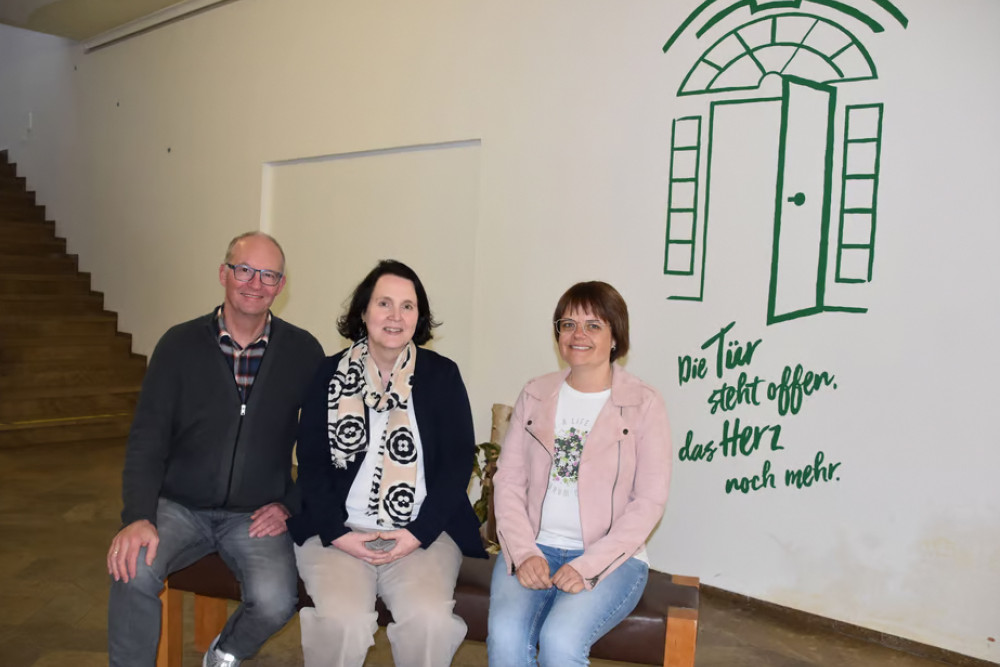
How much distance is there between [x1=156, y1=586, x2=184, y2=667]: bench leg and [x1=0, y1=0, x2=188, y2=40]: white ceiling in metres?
5.29

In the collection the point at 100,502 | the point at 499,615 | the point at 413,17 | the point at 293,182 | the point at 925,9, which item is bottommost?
the point at 100,502

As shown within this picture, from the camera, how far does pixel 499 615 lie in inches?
85.6

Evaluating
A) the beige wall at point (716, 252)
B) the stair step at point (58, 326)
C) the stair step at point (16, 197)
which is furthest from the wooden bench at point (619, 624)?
the stair step at point (16, 197)

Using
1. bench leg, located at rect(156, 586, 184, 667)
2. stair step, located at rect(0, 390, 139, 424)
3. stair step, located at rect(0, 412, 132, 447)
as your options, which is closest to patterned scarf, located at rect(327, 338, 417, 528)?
bench leg, located at rect(156, 586, 184, 667)

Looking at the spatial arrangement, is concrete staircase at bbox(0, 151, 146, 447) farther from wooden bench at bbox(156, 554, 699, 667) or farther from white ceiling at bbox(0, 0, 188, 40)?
wooden bench at bbox(156, 554, 699, 667)

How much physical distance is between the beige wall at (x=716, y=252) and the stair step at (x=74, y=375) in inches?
97.8

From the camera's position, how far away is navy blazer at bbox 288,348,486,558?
2355 millimetres

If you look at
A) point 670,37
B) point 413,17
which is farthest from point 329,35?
point 670,37

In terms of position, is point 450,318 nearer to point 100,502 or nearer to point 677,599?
point 100,502

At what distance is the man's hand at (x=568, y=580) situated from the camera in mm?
2150

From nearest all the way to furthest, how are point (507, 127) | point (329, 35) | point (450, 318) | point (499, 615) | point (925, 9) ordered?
point (499, 615) → point (925, 9) → point (507, 127) → point (450, 318) → point (329, 35)

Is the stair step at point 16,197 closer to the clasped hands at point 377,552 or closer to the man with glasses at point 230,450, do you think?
the man with glasses at point 230,450

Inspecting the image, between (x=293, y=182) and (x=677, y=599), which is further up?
(x=293, y=182)

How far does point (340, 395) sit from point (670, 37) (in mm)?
2266
